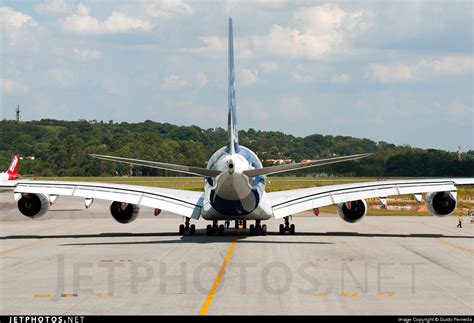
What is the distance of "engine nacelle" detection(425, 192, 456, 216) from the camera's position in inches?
1892

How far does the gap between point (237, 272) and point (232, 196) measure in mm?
11449

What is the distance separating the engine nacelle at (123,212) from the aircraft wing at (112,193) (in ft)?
5.47

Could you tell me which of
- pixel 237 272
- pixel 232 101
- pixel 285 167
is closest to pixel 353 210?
pixel 232 101

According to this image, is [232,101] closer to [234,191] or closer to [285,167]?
[234,191]

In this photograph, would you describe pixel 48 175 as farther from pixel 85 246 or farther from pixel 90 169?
pixel 85 246

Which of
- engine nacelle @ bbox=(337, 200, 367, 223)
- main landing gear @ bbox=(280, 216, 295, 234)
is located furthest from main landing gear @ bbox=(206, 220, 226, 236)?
engine nacelle @ bbox=(337, 200, 367, 223)

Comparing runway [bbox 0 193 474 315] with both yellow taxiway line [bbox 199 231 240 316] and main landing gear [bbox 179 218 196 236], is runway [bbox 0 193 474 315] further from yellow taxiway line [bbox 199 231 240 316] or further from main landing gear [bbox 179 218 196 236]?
main landing gear [bbox 179 218 196 236]

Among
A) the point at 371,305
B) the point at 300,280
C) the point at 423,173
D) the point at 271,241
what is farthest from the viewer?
the point at 423,173

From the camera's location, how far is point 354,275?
30.0 meters

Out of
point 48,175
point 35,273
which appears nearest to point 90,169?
point 48,175

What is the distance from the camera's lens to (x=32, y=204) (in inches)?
1855

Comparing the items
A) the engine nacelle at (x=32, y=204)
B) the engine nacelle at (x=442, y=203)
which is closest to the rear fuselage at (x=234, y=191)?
the engine nacelle at (x=32, y=204)

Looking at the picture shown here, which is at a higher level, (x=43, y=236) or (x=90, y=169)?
(x=90, y=169)

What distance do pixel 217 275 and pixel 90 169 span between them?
15587cm
